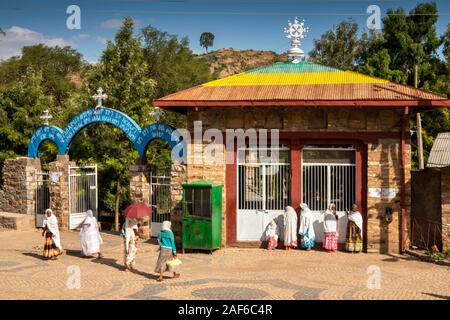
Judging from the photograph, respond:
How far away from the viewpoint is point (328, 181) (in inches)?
605

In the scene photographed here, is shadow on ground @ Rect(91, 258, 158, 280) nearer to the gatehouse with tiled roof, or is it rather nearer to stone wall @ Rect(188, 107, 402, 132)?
the gatehouse with tiled roof

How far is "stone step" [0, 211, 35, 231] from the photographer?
66.4ft

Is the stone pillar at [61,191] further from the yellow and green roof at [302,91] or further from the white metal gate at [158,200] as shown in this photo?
the yellow and green roof at [302,91]

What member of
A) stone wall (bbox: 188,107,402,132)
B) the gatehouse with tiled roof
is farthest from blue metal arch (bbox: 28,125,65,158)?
stone wall (bbox: 188,107,402,132)

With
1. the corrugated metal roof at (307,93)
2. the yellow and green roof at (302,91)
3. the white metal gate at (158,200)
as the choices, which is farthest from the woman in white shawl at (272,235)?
the white metal gate at (158,200)

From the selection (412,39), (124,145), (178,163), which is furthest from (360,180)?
(412,39)

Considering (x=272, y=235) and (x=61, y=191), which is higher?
(x=61, y=191)

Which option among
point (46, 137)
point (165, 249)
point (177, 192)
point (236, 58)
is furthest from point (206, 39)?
point (165, 249)

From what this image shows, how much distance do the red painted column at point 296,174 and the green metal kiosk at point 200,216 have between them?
212 centimetres

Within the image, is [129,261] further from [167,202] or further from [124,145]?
[124,145]

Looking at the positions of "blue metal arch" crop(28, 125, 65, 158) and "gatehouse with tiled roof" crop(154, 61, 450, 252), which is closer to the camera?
"gatehouse with tiled roof" crop(154, 61, 450, 252)

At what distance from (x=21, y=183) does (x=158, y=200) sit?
6.34 meters

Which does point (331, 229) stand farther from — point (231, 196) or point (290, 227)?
point (231, 196)

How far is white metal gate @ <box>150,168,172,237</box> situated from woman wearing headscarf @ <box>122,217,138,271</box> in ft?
15.5
